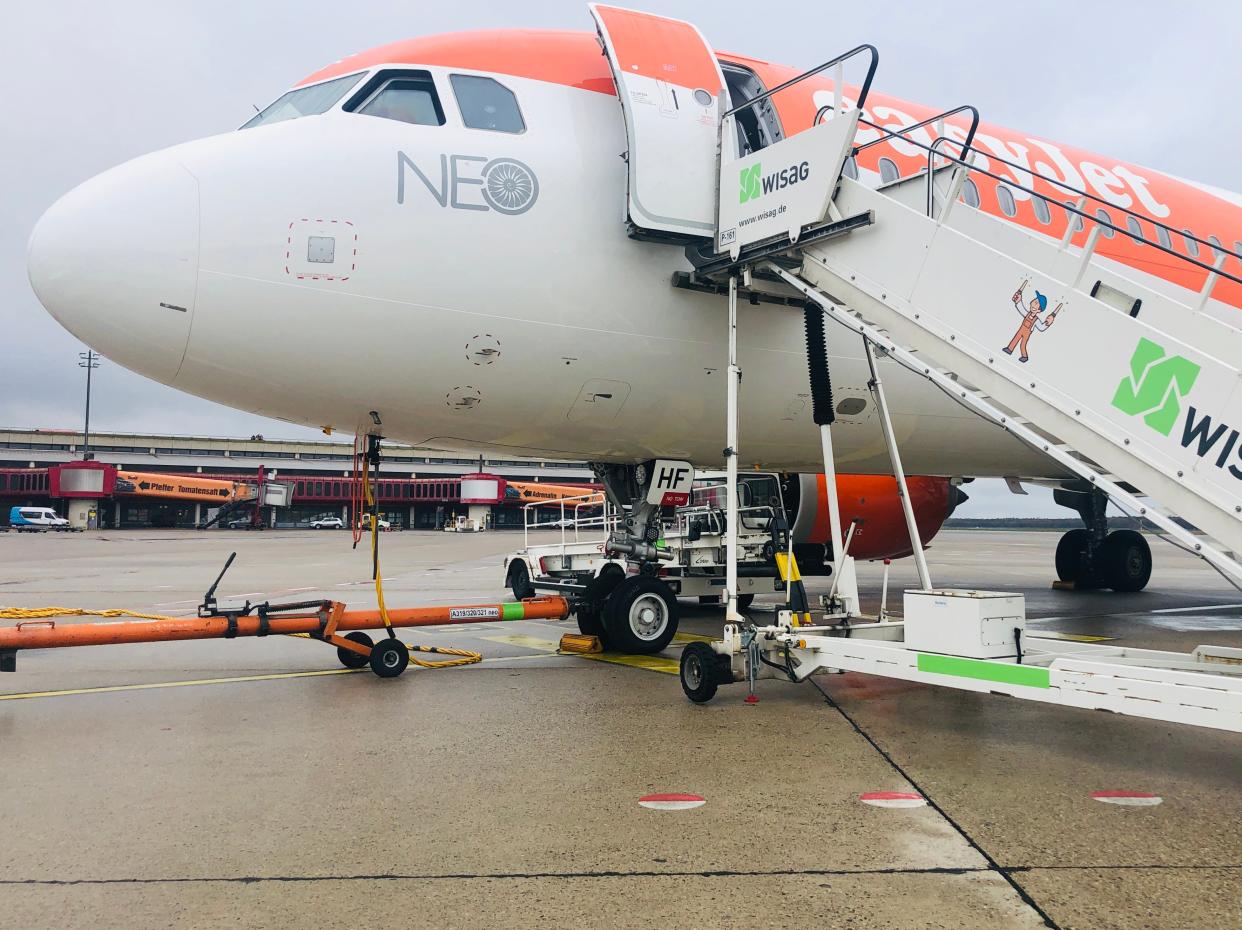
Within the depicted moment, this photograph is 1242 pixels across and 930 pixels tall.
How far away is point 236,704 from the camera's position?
6.08 m

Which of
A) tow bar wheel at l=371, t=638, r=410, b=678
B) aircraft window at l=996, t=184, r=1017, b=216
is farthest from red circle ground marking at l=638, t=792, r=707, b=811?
aircraft window at l=996, t=184, r=1017, b=216

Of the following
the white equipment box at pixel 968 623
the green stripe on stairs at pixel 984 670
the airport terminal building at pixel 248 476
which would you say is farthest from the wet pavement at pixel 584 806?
the airport terminal building at pixel 248 476

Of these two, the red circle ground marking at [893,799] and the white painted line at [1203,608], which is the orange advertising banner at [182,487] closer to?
the white painted line at [1203,608]

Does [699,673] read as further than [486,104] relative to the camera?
No

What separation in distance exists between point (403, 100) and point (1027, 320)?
14.5 ft

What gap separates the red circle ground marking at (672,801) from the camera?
383 centimetres

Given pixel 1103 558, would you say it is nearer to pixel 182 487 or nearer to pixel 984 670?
pixel 984 670

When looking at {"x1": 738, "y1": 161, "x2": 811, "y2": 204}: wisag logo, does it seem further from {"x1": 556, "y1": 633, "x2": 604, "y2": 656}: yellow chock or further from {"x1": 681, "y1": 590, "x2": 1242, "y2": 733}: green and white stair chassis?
{"x1": 556, "y1": 633, "x2": 604, "y2": 656}: yellow chock

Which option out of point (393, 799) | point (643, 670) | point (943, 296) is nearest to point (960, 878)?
point (393, 799)

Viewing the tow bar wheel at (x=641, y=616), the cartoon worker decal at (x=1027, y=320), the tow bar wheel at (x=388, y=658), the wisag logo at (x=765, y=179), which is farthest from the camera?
the tow bar wheel at (x=641, y=616)

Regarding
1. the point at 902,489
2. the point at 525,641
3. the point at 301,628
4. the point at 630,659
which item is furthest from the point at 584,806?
the point at 525,641

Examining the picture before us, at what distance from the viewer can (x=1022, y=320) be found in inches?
197

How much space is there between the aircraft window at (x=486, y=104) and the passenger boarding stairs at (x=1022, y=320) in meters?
1.58

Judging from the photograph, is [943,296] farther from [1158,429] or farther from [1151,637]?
[1151,637]
